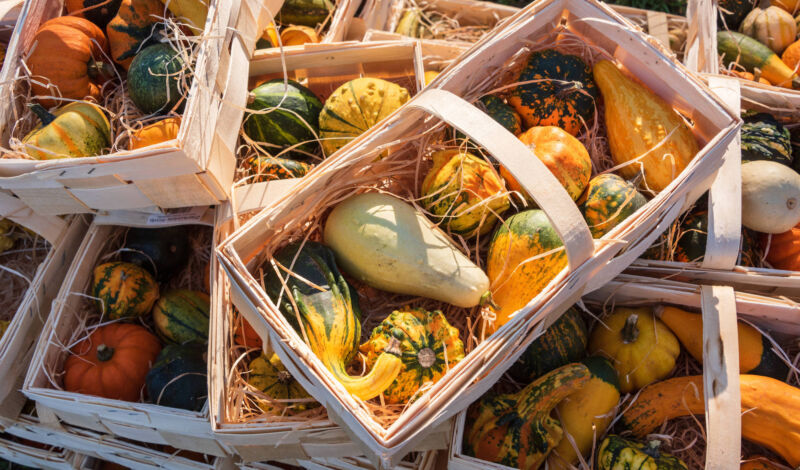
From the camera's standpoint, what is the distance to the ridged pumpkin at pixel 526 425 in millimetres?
1673

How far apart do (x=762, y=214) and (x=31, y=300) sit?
301 centimetres

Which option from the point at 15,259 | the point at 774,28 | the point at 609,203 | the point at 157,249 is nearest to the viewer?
the point at 609,203

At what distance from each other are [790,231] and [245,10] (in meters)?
2.39

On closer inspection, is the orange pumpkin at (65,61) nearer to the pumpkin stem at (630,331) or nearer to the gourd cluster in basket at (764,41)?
the pumpkin stem at (630,331)

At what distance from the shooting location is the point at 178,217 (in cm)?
203

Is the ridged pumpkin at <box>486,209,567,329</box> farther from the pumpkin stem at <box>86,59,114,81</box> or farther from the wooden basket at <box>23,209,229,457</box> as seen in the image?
the pumpkin stem at <box>86,59,114,81</box>

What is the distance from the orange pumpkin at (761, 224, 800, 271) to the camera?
2062 mm

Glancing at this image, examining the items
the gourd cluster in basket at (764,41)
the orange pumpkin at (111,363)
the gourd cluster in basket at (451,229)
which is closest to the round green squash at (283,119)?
the gourd cluster in basket at (451,229)

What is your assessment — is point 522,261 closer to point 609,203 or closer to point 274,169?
point 609,203

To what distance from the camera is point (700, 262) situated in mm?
1893

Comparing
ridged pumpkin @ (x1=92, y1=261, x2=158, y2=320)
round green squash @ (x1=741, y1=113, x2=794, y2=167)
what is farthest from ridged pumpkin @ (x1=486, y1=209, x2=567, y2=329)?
ridged pumpkin @ (x1=92, y1=261, x2=158, y2=320)

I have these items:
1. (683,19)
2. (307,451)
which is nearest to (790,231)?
(683,19)

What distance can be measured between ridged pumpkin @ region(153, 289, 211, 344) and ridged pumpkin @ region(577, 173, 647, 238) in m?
1.62

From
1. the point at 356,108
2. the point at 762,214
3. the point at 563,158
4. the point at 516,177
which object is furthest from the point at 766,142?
the point at 356,108
